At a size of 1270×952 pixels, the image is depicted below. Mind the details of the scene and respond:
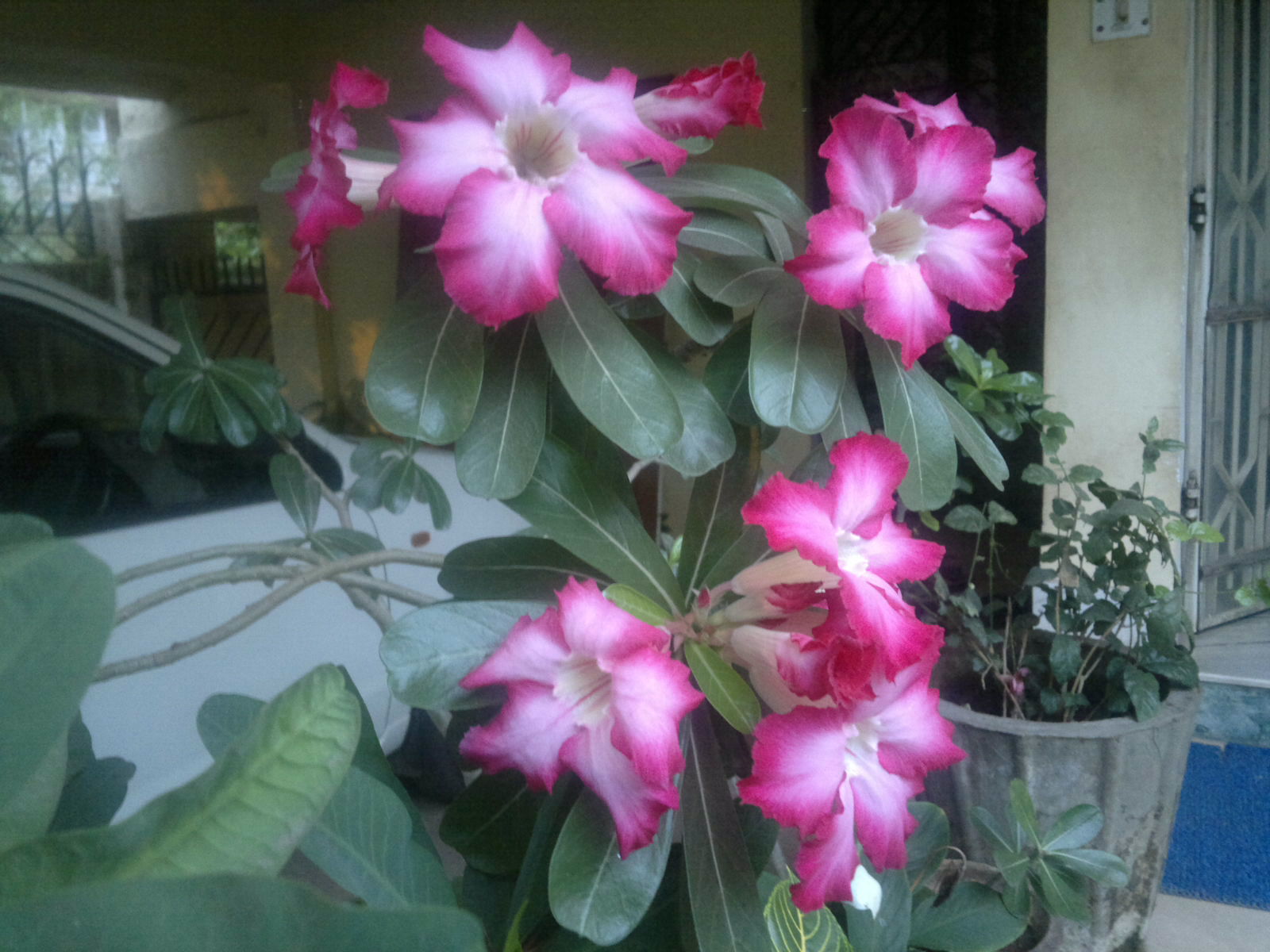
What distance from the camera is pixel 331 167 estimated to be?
1.52ft


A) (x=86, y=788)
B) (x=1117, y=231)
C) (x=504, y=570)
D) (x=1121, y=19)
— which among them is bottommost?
(x=86, y=788)

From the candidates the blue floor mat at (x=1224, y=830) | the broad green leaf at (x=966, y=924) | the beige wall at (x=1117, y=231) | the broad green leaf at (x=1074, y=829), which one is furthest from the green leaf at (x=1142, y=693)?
the beige wall at (x=1117, y=231)

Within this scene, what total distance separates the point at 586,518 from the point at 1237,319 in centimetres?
257

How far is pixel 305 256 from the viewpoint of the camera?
1.67ft

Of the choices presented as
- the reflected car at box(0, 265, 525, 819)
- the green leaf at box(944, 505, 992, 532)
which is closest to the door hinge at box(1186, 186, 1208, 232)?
the green leaf at box(944, 505, 992, 532)

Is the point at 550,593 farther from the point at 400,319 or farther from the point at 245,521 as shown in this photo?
the point at 245,521

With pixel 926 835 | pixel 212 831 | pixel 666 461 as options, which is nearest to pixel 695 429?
pixel 666 461

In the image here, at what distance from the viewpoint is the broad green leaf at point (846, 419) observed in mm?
552

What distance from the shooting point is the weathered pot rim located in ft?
4.80

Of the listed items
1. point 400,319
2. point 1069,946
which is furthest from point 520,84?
point 1069,946

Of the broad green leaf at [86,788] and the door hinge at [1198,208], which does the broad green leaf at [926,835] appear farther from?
the door hinge at [1198,208]

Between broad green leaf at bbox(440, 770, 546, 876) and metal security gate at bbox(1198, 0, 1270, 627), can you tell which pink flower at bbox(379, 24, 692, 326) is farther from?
metal security gate at bbox(1198, 0, 1270, 627)

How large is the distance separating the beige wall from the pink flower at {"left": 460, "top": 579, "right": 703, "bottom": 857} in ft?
7.46

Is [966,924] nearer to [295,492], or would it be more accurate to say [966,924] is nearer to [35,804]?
[35,804]
